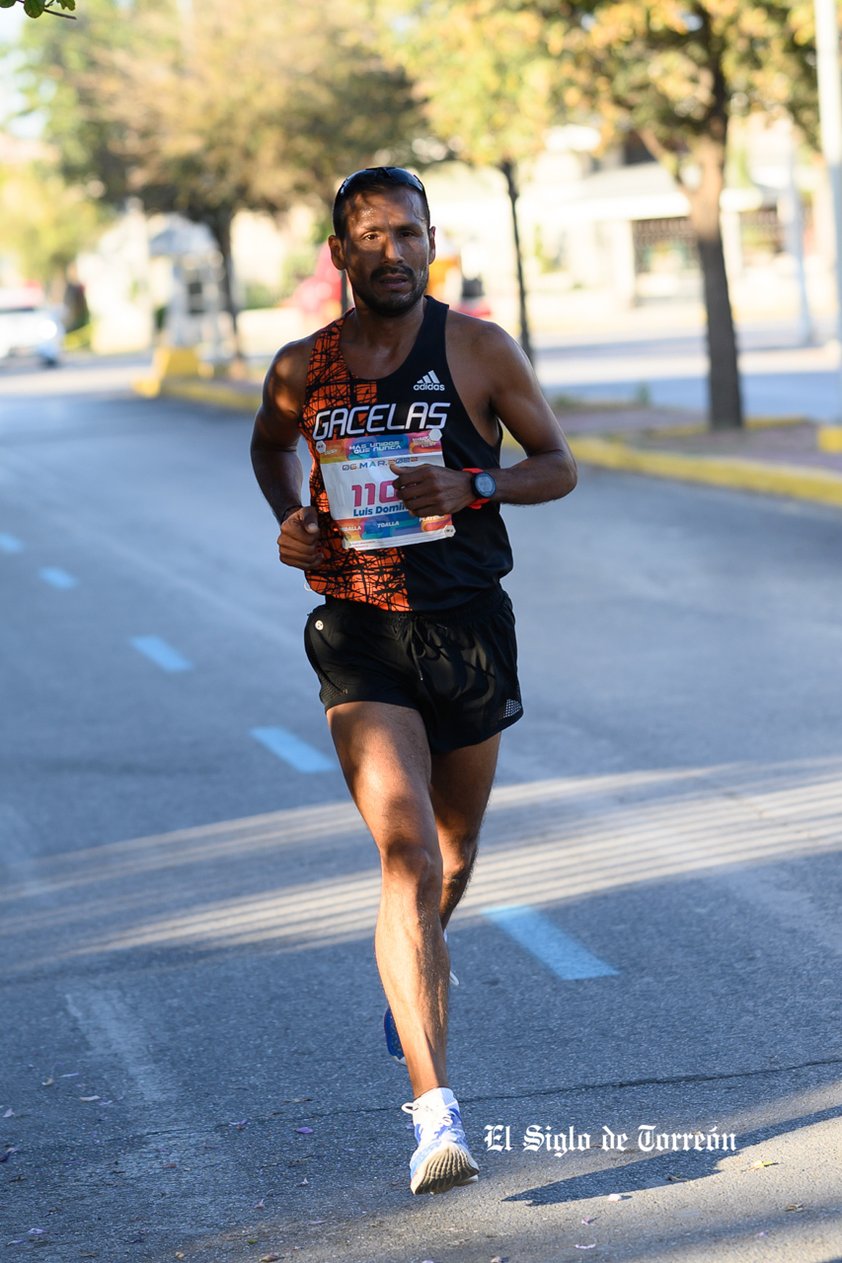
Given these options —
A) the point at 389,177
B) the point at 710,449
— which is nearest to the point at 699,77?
the point at 710,449

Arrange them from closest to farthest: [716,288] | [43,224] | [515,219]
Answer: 1. [716,288]
2. [515,219]
3. [43,224]

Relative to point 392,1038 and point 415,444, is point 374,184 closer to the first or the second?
point 415,444

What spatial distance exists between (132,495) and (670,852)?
14.1 metres

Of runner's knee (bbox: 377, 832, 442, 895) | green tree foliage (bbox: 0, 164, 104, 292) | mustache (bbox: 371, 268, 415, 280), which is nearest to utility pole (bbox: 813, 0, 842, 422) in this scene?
mustache (bbox: 371, 268, 415, 280)

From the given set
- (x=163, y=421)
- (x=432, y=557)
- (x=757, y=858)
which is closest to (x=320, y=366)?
(x=432, y=557)

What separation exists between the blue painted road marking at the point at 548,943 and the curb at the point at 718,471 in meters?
10.1

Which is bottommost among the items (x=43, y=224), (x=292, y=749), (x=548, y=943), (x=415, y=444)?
(x=43, y=224)

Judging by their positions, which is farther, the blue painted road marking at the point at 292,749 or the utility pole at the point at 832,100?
the utility pole at the point at 832,100

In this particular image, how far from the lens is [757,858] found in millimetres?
6602

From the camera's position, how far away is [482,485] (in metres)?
4.31

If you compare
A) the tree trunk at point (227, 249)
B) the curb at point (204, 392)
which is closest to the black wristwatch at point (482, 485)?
the curb at point (204, 392)

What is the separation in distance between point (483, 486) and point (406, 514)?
18cm

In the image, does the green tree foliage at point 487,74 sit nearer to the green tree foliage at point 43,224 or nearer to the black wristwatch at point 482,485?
the black wristwatch at point 482,485

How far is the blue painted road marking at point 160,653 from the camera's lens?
35.9 feet
